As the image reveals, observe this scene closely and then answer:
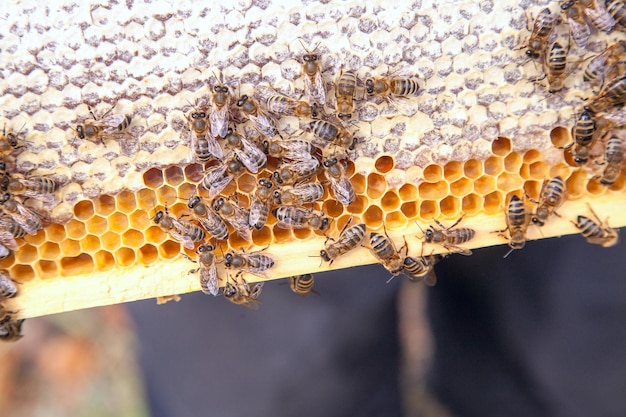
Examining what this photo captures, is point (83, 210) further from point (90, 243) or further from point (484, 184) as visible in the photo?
point (484, 184)

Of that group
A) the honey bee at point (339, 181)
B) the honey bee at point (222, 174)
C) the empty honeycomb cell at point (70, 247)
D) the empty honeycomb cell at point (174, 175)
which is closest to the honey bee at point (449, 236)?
the honey bee at point (339, 181)

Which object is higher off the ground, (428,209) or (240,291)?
(428,209)

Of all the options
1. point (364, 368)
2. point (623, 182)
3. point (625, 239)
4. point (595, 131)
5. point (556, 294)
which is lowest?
point (364, 368)

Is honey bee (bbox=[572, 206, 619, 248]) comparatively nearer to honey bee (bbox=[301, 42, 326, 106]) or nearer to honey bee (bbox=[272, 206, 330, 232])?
honey bee (bbox=[272, 206, 330, 232])

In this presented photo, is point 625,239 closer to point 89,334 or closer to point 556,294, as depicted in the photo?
point 556,294

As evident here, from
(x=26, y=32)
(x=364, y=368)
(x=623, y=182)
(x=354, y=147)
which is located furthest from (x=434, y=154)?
(x=26, y=32)

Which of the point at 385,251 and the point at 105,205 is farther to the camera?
the point at 105,205

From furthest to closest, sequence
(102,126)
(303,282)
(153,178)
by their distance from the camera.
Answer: (303,282)
(153,178)
(102,126)

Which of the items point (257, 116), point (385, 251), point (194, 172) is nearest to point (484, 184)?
point (385, 251)
